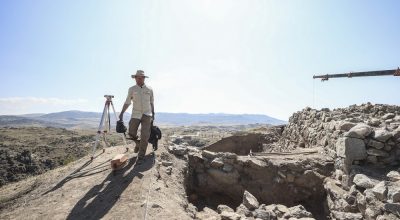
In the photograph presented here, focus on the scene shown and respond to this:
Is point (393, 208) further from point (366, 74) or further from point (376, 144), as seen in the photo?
point (366, 74)

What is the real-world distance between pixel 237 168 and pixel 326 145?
12.9 feet

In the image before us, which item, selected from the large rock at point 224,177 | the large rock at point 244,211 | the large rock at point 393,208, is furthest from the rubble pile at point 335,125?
the large rock at point 244,211

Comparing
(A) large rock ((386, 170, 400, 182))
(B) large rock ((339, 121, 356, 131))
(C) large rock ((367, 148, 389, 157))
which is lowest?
(A) large rock ((386, 170, 400, 182))

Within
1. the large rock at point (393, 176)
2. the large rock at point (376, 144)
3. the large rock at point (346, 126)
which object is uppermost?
the large rock at point (346, 126)

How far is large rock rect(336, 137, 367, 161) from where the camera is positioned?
9719mm

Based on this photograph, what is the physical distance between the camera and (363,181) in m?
8.85

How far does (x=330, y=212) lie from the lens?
1004 cm

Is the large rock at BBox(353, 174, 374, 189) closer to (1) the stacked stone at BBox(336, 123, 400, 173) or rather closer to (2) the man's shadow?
(1) the stacked stone at BBox(336, 123, 400, 173)

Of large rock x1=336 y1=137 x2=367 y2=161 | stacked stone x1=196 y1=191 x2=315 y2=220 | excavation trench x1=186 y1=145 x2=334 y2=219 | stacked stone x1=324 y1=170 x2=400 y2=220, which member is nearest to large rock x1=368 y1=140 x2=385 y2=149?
large rock x1=336 y1=137 x2=367 y2=161

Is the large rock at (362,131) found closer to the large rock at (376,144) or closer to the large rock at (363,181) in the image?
the large rock at (376,144)

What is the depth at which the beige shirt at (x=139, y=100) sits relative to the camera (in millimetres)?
9539

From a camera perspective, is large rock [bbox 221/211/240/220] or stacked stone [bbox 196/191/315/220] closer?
large rock [bbox 221/211/240/220]

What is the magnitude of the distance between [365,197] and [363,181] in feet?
1.88

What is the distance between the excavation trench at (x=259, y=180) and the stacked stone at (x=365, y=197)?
0.79 metres
